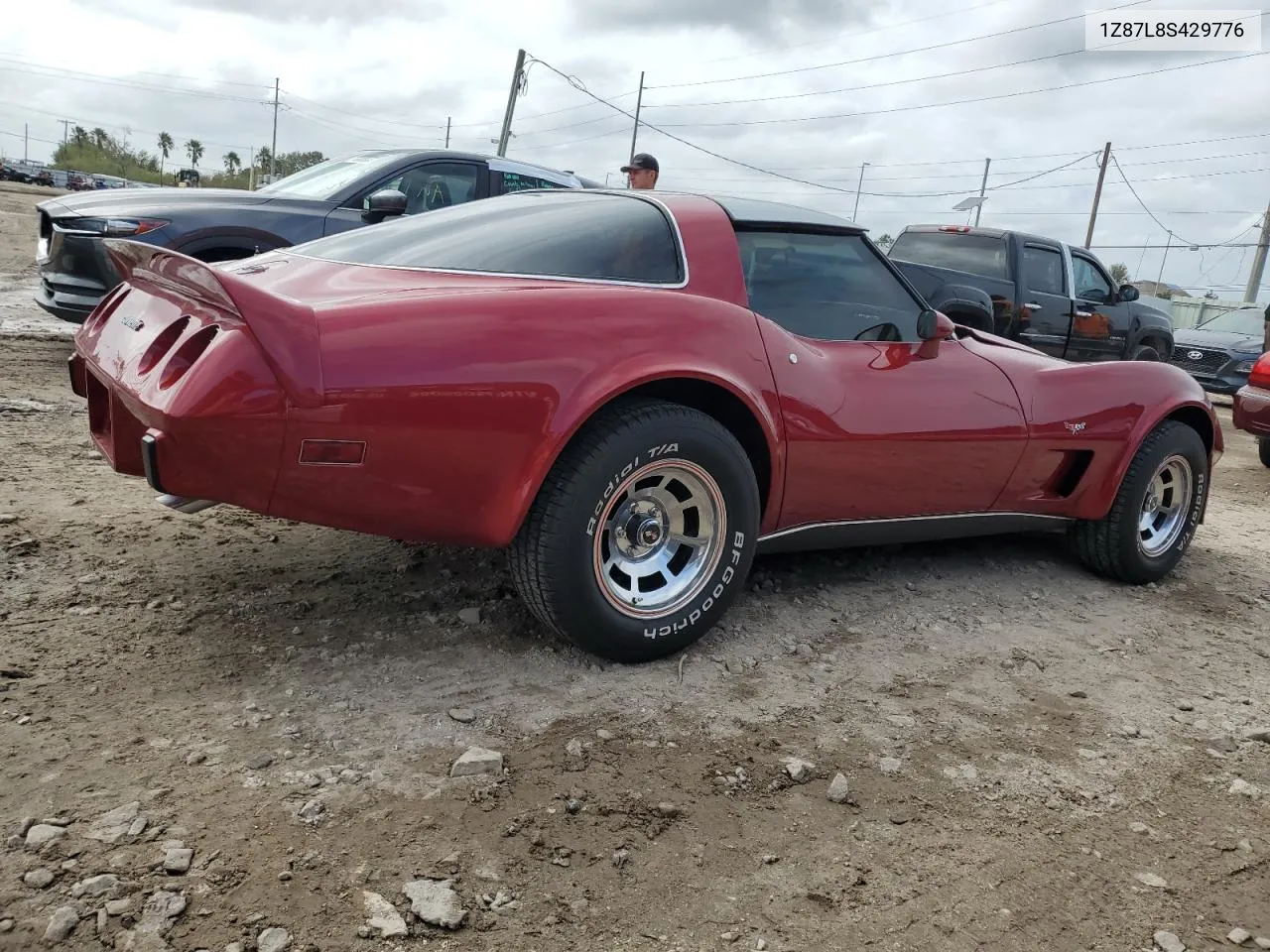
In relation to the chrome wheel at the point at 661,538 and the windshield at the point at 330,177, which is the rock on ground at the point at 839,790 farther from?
the windshield at the point at 330,177

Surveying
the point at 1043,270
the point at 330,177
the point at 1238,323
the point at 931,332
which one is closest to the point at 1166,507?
the point at 931,332

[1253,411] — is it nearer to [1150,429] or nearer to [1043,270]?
[1043,270]

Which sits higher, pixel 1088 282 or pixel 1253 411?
pixel 1088 282

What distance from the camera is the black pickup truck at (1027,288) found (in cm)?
845

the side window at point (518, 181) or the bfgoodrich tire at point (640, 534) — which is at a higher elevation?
the side window at point (518, 181)

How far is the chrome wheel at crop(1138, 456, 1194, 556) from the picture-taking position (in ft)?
13.4

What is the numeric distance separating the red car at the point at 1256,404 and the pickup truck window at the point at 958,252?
7.74ft

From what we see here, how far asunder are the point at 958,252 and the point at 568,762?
8.30 meters

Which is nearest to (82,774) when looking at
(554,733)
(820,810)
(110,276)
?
(554,733)

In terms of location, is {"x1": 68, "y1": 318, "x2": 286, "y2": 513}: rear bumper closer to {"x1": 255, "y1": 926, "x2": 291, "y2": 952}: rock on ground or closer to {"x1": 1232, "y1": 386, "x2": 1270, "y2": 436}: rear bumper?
{"x1": 255, "y1": 926, "x2": 291, "y2": 952}: rock on ground

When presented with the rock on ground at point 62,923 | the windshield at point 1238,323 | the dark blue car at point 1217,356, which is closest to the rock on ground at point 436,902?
the rock on ground at point 62,923

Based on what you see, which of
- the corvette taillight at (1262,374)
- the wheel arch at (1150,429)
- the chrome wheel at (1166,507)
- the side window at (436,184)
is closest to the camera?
the wheel arch at (1150,429)

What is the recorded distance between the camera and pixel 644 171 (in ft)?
19.8

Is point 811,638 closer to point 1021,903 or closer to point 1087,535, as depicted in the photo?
point 1021,903
